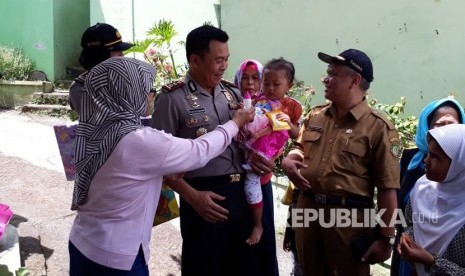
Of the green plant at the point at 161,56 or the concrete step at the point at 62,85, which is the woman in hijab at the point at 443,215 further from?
the concrete step at the point at 62,85

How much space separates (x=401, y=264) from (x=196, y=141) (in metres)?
1.44

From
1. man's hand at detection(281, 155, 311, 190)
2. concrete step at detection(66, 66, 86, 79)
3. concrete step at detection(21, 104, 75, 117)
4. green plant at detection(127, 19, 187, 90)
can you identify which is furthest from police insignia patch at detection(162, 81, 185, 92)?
concrete step at detection(66, 66, 86, 79)

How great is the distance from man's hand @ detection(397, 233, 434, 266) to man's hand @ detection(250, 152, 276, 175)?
2.47 ft

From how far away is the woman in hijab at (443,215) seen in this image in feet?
6.13

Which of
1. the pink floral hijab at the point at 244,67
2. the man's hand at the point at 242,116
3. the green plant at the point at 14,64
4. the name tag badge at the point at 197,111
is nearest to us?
the man's hand at the point at 242,116

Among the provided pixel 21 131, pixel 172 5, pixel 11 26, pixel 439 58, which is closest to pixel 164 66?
pixel 172 5

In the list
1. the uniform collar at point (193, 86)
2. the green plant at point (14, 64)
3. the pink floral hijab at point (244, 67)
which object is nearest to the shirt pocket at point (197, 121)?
the uniform collar at point (193, 86)

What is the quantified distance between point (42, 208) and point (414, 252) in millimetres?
3918

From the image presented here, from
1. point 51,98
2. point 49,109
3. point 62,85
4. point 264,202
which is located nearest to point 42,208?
point 264,202

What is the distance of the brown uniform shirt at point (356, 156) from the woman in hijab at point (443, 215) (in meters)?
0.25

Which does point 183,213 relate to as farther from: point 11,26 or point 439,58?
point 11,26

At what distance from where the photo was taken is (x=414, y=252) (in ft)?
6.36

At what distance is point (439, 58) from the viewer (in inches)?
204

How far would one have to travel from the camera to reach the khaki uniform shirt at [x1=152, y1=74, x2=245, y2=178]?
2.14m
